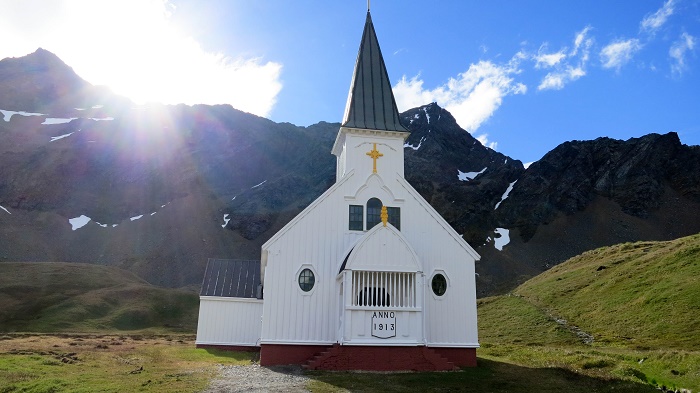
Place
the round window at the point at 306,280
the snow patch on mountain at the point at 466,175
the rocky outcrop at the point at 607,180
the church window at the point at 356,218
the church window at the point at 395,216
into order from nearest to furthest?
1. the round window at the point at 306,280
2. the church window at the point at 356,218
3. the church window at the point at 395,216
4. the rocky outcrop at the point at 607,180
5. the snow patch on mountain at the point at 466,175

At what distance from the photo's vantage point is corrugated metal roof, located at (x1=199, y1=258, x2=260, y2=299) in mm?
32656

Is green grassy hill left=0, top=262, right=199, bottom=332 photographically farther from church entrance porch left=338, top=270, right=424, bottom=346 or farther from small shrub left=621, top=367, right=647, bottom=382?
small shrub left=621, top=367, right=647, bottom=382

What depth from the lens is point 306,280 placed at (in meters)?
22.4

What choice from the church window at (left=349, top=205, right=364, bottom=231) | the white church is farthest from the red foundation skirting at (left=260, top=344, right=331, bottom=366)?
the church window at (left=349, top=205, right=364, bottom=231)

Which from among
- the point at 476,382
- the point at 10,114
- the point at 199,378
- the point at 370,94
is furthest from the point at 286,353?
the point at 10,114

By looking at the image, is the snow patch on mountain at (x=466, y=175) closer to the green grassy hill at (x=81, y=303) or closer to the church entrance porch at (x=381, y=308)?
the green grassy hill at (x=81, y=303)

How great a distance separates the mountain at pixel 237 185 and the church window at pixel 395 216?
5472 centimetres

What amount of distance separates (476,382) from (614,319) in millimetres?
21553

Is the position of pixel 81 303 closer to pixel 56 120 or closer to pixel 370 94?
pixel 370 94

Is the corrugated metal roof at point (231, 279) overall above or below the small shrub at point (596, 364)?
above

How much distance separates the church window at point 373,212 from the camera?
934 inches

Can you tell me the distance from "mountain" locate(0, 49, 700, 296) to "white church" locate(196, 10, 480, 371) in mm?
54120

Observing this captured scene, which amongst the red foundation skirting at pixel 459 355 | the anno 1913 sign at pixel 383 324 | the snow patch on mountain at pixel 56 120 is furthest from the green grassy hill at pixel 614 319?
the snow patch on mountain at pixel 56 120

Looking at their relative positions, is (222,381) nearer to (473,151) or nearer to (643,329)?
(643,329)
